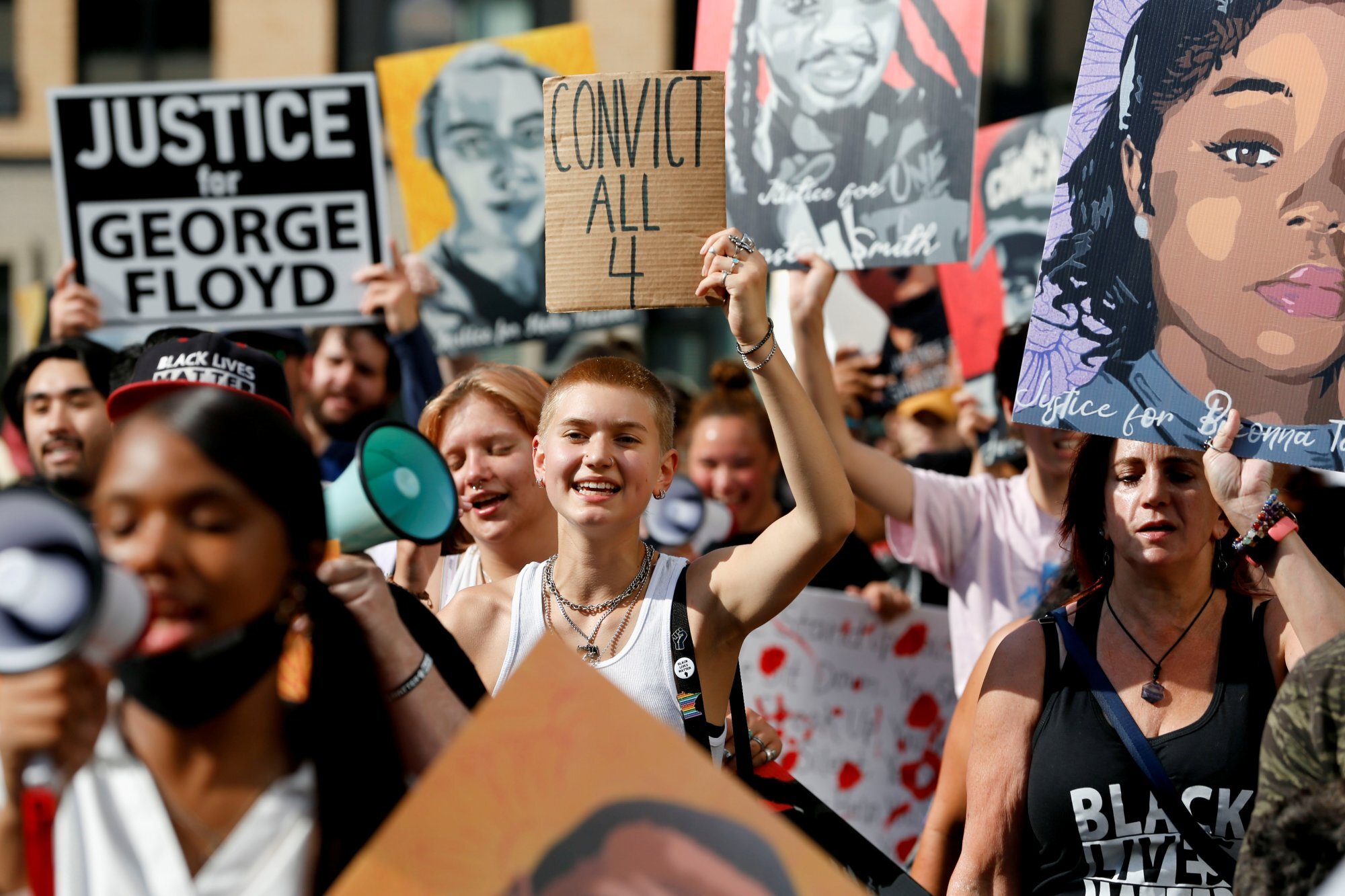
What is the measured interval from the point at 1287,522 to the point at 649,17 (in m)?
13.9

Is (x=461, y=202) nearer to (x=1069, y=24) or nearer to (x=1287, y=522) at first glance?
(x=1287, y=522)

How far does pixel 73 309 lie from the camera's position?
4.40 meters

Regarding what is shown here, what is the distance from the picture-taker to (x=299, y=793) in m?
1.69

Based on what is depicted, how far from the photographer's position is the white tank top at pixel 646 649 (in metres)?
2.69

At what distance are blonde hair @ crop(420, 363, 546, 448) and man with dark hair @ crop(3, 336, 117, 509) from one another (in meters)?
1.07

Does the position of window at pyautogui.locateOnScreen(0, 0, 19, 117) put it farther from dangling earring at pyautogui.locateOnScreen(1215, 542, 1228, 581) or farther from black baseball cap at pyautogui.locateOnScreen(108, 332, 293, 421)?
dangling earring at pyautogui.locateOnScreen(1215, 542, 1228, 581)

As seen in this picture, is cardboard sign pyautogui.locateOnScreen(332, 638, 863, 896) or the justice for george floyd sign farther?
the justice for george floyd sign

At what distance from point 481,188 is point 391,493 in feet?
11.8

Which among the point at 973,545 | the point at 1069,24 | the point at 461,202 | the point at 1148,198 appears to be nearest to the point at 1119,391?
the point at 1148,198

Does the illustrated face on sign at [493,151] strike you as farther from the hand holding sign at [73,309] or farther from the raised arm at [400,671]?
the raised arm at [400,671]

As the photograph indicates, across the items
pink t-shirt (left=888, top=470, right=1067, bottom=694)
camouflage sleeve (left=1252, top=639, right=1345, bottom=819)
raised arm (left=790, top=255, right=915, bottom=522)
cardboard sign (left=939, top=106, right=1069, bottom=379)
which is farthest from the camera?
cardboard sign (left=939, top=106, right=1069, bottom=379)

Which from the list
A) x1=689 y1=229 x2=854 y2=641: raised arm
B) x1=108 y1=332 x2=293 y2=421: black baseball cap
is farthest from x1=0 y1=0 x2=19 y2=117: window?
x1=689 y1=229 x2=854 y2=641: raised arm

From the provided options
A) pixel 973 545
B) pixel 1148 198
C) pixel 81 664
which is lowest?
pixel 973 545

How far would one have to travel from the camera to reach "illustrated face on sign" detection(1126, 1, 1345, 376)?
2871mm
